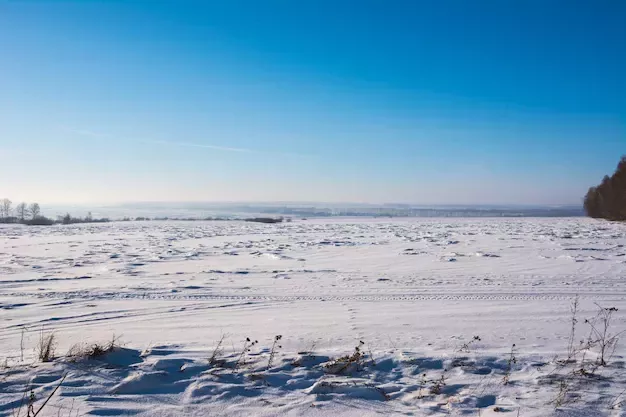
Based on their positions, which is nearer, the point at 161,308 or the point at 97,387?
the point at 97,387

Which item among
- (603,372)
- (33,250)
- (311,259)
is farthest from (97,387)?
(33,250)

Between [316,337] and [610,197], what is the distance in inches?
2226

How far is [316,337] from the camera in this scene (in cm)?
587

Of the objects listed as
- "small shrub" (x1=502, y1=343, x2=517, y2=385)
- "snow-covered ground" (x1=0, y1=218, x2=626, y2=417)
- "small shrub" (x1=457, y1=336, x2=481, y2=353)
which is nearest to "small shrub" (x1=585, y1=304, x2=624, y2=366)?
"snow-covered ground" (x1=0, y1=218, x2=626, y2=417)

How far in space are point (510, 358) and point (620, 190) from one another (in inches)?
2091

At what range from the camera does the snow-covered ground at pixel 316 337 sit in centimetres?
364

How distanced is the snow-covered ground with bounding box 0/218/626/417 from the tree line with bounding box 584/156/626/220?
40.8m

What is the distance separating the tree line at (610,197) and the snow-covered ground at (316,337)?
40.8 metres

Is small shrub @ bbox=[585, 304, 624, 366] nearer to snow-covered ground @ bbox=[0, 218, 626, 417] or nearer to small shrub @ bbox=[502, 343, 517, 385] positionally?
snow-covered ground @ bbox=[0, 218, 626, 417]

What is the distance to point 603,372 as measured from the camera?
4145mm

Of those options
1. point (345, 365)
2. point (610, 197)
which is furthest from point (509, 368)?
point (610, 197)

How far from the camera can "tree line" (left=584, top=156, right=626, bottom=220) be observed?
149 ft

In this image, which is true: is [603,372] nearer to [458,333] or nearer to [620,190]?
[458,333]

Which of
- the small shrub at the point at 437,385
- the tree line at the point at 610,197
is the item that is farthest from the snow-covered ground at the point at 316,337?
the tree line at the point at 610,197
